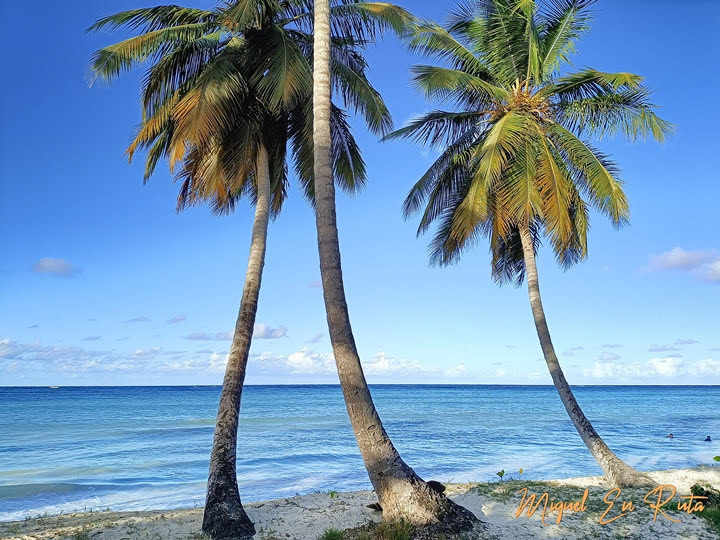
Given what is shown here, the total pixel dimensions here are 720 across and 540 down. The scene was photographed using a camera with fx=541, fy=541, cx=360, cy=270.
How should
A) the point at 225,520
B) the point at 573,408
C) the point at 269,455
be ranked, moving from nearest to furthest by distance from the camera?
the point at 225,520
the point at 573,408
the point at 269,455

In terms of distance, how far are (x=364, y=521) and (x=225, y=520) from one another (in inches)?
74.9

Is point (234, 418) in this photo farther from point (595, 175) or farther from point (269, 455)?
point (269, 455)

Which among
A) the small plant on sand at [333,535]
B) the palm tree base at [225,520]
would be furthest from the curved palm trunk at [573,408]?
the palm tree base at [225,520]

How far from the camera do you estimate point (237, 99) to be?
383 inches

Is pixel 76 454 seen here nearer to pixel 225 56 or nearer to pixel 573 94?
pixel 225 56

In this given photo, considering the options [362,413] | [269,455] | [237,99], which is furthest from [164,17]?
[269,455]

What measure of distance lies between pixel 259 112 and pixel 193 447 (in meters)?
17.1

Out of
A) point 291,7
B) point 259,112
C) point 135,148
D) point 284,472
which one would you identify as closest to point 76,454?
point 284,472

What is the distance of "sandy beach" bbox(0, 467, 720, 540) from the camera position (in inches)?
284

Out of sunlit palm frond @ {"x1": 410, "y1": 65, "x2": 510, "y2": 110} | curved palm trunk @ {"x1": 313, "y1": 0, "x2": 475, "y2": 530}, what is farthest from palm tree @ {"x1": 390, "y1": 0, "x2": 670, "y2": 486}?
curved palm trunk @ {"x1": 313, "y1": 0, "x2": 475, "y2": 530}

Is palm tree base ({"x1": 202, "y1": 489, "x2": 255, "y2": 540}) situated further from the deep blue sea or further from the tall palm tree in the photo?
the deep blue sea

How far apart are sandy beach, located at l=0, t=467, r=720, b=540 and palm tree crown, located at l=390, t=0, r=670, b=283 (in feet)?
16.9

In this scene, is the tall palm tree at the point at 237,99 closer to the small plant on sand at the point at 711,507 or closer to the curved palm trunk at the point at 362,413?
the curved palm trunk at the point at 362,413

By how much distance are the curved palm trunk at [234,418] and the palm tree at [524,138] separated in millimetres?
4814
